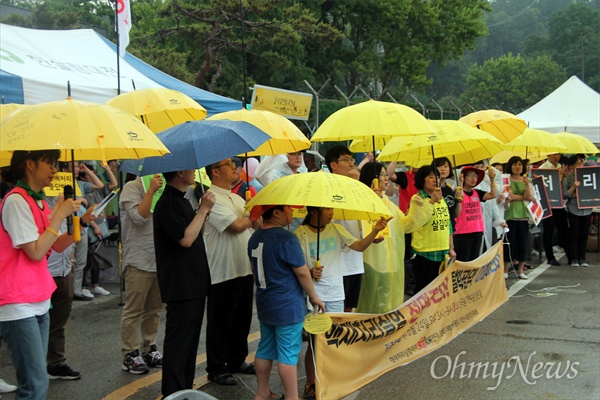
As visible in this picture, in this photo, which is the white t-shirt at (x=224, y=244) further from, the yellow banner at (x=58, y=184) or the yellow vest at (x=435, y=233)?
the yellow vest at (x=435, y=233)

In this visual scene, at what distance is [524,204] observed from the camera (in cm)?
1080

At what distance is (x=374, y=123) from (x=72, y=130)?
9.59ft

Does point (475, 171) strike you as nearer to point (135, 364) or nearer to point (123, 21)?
point (123, 21)

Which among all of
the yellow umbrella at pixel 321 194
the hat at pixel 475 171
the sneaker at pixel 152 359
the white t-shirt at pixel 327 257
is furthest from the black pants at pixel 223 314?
the hat at pixel 475 171

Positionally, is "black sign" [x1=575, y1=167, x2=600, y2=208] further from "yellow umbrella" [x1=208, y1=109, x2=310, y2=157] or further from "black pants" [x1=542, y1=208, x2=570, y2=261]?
"yellow umbrella" [x1=208, y1=109, x2=310, y2=157]

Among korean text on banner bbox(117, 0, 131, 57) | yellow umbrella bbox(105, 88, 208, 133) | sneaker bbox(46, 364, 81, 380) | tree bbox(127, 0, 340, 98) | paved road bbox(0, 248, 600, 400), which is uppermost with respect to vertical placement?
tree bbox(127, 0, 340, 98)

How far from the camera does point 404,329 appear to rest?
19.5 ft

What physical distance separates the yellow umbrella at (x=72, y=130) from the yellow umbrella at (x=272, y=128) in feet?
5.22

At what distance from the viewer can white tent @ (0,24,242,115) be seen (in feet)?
27.0

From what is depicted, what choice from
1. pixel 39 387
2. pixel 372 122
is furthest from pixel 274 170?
pixel 39 387

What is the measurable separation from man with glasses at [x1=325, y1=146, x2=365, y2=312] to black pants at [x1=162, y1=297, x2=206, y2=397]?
143cm

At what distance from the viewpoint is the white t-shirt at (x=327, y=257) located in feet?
17.0

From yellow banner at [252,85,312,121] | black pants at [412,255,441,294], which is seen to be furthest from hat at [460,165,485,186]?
yellow banner at [252,85,312,121]

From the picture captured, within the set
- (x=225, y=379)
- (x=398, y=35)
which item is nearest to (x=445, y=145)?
(x=225, y=379)
